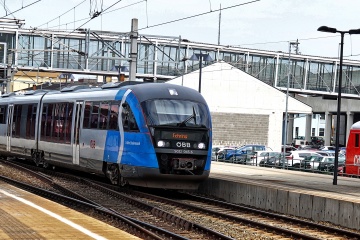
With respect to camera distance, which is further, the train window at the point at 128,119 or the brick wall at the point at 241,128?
the brick wall at the point at 241,128

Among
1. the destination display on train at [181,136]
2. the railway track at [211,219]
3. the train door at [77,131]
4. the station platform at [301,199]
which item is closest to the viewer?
the railway track at [211,219]

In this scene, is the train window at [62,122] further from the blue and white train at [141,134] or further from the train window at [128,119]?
the train window at [128,119]

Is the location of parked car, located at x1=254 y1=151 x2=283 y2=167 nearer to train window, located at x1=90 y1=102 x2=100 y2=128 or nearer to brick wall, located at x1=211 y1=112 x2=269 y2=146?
train window, located at x1=90 y1=102 x2=100 y2=128

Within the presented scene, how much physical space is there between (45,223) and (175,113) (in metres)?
8.73

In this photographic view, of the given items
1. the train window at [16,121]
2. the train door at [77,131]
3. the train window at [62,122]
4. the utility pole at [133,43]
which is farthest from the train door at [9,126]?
the train door at [77,131]

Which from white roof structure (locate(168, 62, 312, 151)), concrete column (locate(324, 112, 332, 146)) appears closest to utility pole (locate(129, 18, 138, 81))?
white roof structure (locate(168, 62, 312, 151))

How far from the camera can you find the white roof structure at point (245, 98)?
7294 cm

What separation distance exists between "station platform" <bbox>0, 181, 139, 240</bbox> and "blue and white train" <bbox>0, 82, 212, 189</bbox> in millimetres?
4514

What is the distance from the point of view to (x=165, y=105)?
2222cm

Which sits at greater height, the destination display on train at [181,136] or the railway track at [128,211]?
the destination display on train at [181,136]

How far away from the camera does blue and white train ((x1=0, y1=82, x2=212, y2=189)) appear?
70.9ft

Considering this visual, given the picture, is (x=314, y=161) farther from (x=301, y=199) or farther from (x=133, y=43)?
(x=301, y=199)

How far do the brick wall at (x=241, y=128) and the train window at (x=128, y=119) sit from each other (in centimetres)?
5057

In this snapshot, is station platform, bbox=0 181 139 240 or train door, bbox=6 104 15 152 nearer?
station platform, bbox=0 181 139 240
